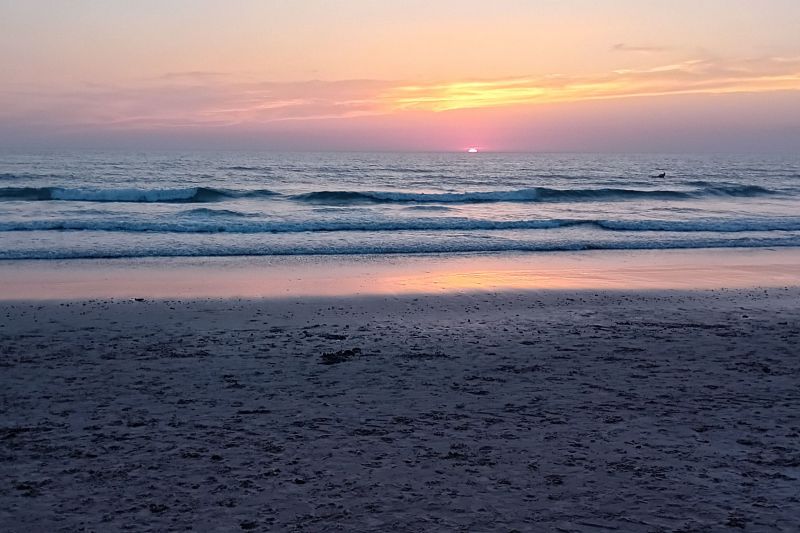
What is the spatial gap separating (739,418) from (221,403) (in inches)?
182

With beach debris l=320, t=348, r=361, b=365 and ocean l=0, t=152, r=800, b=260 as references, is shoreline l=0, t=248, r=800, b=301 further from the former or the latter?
beach debris l=320, t=348, r=361, b=365

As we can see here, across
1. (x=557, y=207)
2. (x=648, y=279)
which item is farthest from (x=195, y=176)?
(x=648, y=279)

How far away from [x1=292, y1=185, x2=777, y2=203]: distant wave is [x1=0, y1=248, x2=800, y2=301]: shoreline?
19.7 meters

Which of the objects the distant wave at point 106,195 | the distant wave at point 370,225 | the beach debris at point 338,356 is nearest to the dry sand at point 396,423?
the beach debris at point 338,356

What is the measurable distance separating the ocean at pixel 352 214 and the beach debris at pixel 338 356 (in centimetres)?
944

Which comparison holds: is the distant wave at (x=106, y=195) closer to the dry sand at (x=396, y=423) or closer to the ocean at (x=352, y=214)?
the ocean at (x=352, y=214)

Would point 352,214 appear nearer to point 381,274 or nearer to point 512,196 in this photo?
point 381,274

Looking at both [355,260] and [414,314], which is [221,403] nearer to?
[414,314]

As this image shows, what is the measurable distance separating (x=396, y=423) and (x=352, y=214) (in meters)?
21.6

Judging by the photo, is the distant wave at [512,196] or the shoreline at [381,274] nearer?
the shoreline at [381,274]

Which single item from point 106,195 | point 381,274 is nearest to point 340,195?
point 106,195

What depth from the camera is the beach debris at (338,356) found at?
25.8ft

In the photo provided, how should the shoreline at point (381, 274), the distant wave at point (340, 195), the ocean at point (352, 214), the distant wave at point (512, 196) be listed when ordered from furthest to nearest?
the distant wave at point (512, 196) < the distant wave at point (340, 195) < the ocean at point (352, 214) < the shoreline at point (381, 274)

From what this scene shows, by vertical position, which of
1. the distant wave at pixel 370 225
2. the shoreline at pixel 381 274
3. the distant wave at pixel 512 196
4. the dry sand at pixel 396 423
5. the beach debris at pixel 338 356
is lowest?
the dry sand at pixel 396 423
